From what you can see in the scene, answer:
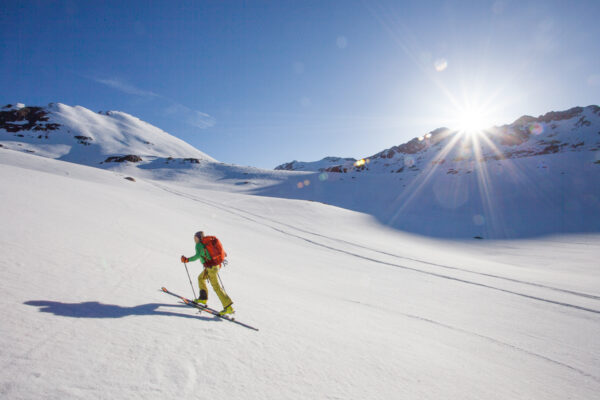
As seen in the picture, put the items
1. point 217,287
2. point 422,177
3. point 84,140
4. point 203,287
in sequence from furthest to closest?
1. point 84,140
2. point 422,177
3. point 203,287
4. point 217,287

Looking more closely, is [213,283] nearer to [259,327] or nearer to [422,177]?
[259,327]

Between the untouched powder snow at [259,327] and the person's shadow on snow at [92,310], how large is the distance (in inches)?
1.2

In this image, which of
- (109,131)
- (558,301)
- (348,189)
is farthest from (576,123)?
(109,131)

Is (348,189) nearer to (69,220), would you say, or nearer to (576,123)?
(69,220)

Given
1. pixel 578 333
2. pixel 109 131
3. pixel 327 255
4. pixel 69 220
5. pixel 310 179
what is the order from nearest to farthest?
pixel 578 333, pixel 69 220, pixel 327 255, pixel 310 179, pixel 109 131

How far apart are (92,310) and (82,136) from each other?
120983 mm

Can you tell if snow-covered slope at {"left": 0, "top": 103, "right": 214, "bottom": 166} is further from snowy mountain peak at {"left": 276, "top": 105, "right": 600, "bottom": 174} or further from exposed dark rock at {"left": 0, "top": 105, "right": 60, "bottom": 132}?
snowy mountain peak at {"left": 276, "top": 105, "right": 600, "bottom": 174}

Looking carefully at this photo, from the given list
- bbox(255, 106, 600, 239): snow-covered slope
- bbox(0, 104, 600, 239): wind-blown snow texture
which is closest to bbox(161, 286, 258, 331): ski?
bbox(0, 104, 600, 239): wind-blown snow texture

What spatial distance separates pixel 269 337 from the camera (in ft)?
13.3

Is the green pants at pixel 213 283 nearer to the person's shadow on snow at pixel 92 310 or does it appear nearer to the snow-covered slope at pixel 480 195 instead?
the person's shadow on snow at pixel 92 310

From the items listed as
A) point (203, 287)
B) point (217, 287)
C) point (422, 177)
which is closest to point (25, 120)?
point (422, 177)

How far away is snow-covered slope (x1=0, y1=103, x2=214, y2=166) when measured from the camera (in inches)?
3127

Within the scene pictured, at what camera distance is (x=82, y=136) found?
93.2m

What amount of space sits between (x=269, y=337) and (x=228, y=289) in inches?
105
